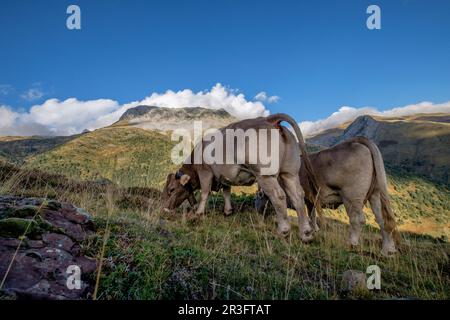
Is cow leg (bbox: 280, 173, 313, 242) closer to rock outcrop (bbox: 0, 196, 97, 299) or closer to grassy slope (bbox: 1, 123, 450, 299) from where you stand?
grassy slope (bbox: 1, 123, 450, 299)

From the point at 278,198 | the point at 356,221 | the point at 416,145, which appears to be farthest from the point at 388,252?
the point at 416,145

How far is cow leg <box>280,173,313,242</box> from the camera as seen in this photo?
6965 millimetres

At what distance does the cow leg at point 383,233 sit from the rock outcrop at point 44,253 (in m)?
6.30

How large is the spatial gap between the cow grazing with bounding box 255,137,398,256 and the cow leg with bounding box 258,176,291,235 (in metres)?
0.78

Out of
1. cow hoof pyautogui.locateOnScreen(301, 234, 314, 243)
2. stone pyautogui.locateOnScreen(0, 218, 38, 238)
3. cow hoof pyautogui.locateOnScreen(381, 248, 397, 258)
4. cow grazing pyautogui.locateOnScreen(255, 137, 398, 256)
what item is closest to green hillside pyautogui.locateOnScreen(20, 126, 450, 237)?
cow grazing pyautogui.locateOnScreen(255, 137, 398, 256)

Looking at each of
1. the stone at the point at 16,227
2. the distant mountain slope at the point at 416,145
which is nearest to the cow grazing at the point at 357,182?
the stone at the point at 16,227

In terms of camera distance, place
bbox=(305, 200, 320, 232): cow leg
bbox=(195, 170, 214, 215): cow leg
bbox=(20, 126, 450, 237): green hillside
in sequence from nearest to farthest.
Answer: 1. bbox=(305, 200, 320, 232): cow leg
2. bbox=(195, 170, 214, 215): cow leg
3. bbox=(20, 126, 450, 237): green hillside

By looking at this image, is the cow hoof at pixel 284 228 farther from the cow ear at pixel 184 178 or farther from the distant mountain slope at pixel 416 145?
the distant mountain slope at pixel 416 145

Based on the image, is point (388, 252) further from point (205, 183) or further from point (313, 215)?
point (205, 183)

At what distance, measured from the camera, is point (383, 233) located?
736cm

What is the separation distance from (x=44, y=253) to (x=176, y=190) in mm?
6574

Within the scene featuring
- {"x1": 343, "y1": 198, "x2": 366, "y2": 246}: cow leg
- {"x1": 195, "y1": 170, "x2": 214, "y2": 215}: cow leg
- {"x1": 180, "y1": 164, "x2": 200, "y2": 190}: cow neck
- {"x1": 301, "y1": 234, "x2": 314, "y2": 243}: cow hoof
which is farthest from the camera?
{"x1": 180, "y1": 164, "x2": 200, "y2": 190}: cow neck

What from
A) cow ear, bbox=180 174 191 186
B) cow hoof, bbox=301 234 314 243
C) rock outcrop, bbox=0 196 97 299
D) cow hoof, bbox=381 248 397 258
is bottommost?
cow hoof, bbox=381 248 397 258

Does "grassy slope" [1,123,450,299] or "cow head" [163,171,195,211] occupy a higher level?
"cow head" [163,171,195,211]
